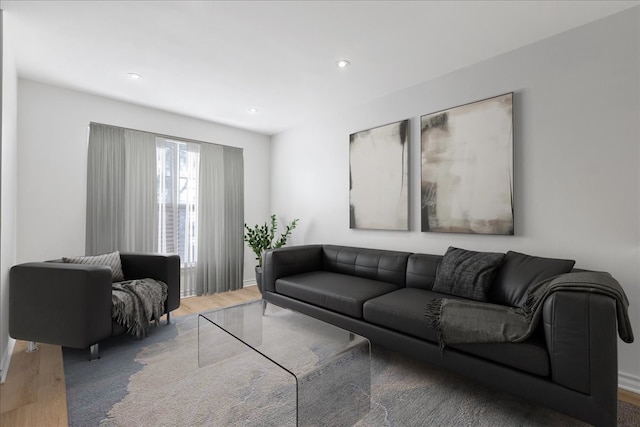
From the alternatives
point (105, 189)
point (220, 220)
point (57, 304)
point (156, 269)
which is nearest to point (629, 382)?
point (156, 269)

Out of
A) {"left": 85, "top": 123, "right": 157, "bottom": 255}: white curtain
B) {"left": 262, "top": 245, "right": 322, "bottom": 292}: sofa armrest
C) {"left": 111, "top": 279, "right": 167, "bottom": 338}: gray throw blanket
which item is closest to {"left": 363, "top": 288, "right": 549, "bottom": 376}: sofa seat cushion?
{"left": 262, "top": 245, "right": 322, "bottom": 292}: sofa armrest

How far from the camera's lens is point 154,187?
3811mm

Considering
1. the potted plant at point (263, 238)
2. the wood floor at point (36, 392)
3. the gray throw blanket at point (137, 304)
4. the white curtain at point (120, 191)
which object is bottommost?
the wood floor at point (36, 392)

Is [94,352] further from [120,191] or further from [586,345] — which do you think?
[586,345]

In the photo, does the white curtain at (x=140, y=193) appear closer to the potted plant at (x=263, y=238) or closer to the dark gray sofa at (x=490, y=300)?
the potted plant at (x=263, y=238)

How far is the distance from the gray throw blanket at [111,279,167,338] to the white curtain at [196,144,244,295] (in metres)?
1.37

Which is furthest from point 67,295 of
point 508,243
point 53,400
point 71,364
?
point 508,243

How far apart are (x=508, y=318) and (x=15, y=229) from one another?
4.25 metres

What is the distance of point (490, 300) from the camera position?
224 cm

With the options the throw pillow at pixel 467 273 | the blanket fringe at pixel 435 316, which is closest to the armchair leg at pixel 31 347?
the blanket fringe at pixel 435 316

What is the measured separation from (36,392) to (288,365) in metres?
1.71

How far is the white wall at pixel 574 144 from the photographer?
198cm

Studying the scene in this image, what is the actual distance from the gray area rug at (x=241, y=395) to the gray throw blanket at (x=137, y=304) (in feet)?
0.77

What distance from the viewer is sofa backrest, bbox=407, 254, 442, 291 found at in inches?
104
